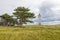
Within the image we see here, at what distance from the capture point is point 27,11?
66312 mm

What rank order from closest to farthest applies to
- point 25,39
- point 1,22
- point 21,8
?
point 25,39 < point 1,22 < point 21,8

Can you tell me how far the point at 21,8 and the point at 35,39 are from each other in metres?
48.7

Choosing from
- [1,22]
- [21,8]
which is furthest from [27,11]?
[1,22]

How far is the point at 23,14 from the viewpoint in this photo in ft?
211

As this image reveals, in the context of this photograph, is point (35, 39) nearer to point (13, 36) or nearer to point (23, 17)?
point (13, 36)

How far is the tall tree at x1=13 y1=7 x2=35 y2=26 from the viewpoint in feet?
208

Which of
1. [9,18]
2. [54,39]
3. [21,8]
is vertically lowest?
[54,39]

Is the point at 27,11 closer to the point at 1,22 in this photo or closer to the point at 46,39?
the point at 1,22

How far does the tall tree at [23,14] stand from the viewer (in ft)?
208

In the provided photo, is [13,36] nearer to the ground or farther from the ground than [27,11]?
nearer to the ground

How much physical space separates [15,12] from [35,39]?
4895cm

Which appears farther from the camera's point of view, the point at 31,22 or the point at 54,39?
the point at 31,22

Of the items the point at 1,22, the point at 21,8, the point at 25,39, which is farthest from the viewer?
the point at 21,8

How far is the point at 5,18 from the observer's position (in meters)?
63.7
